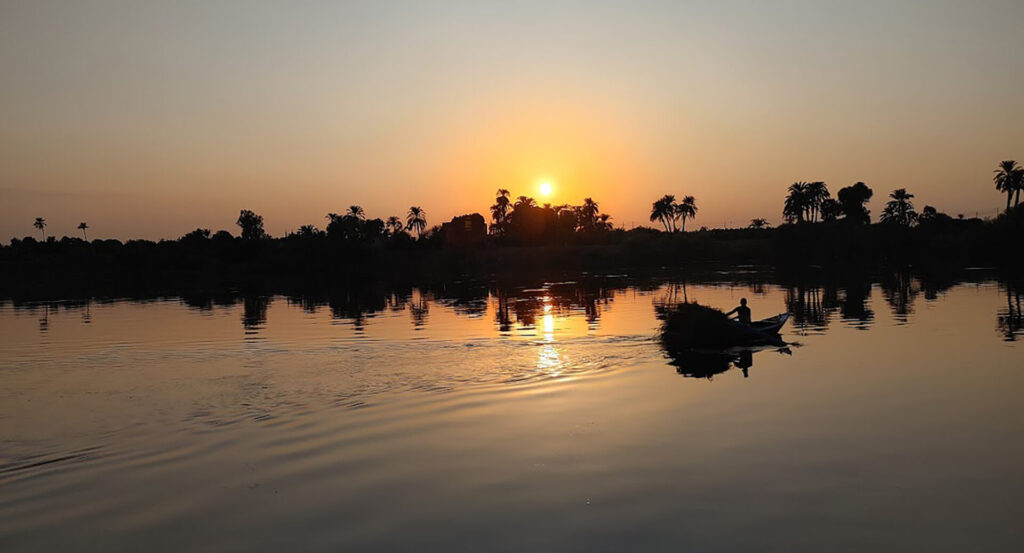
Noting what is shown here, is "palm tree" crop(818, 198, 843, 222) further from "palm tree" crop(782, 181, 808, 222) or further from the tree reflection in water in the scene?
the tree reflection in water

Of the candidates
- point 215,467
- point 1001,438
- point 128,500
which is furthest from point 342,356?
point 1001,438

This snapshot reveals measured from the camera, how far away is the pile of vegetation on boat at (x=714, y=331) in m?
28.8

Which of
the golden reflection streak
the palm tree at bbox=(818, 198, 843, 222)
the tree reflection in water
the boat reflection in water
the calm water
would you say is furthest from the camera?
the palm tree at bbox=(818, 198, 843, 222)

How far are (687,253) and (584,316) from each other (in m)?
98.6

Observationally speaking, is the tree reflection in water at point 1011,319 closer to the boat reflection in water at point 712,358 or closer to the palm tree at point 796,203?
the boat reflection in water at point 712,358

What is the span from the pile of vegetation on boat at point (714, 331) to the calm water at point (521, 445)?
145 cm

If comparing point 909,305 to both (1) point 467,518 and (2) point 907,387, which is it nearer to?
(2) point 907,387

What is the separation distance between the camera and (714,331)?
28.7 m

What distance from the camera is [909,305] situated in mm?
45156

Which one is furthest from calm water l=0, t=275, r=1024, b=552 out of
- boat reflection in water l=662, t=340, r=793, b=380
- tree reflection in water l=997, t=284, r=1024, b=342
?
tree reflection in water l=997, t=284, r=1024, b=342

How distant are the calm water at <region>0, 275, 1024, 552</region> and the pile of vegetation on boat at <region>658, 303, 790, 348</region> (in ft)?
4.75

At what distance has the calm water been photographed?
431 inches

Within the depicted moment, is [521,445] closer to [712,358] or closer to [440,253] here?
[712,358]

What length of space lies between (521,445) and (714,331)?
50.5 ft
